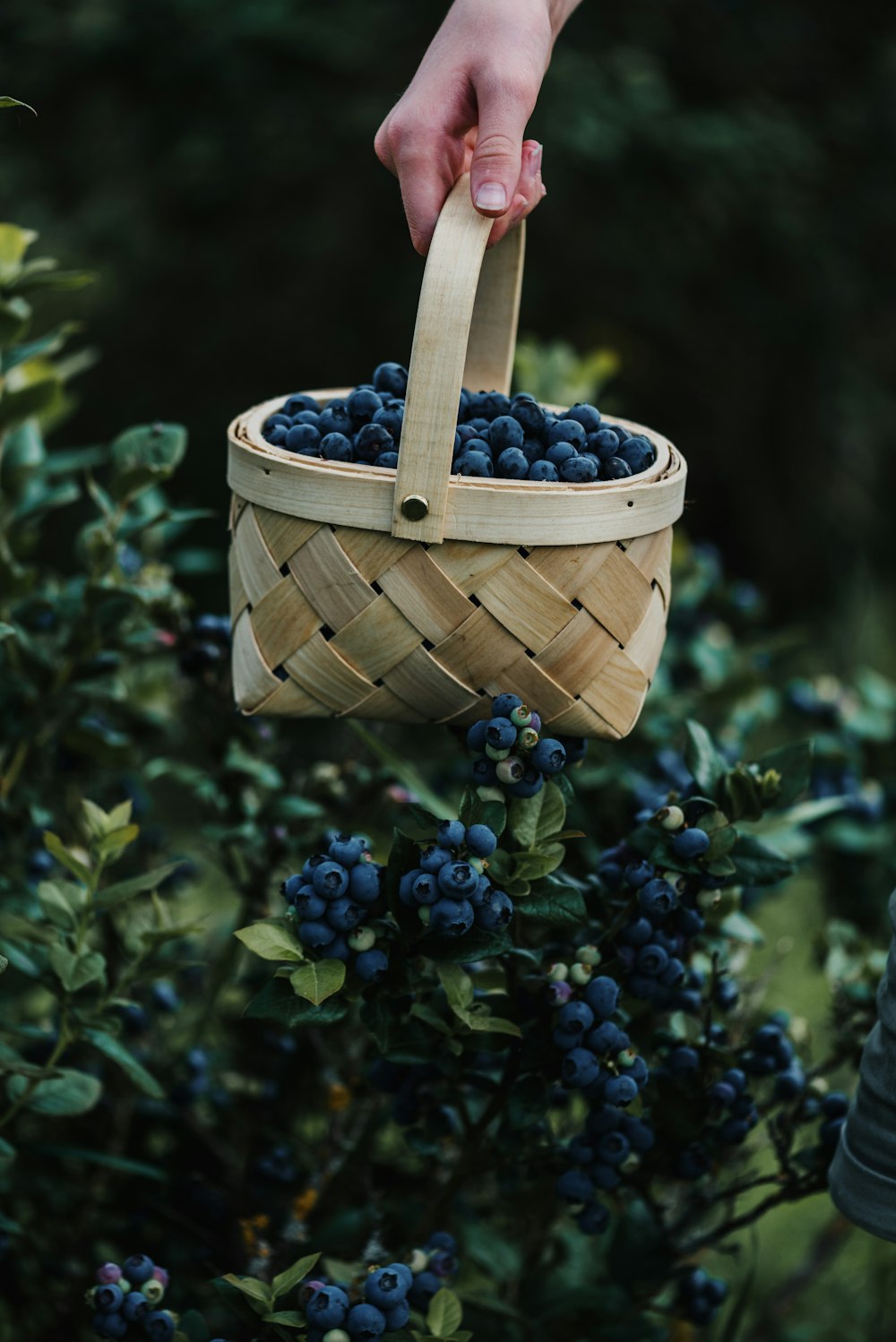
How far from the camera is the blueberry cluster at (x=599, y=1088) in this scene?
0.94 meters

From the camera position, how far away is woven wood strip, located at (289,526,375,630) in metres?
0.87

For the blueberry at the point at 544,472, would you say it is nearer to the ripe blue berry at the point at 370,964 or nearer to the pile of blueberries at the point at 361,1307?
the ripe blue berry at the point at 370,964

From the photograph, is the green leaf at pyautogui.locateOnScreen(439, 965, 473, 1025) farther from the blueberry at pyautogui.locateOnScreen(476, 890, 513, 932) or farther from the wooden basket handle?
the wooden basket handle

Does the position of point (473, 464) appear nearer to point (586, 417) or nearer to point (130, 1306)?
point (586, 417)

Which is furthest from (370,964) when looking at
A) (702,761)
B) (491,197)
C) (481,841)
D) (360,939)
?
(491,197)

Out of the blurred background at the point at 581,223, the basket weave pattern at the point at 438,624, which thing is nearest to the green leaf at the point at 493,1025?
the basket weave pattern at the point at 438,624

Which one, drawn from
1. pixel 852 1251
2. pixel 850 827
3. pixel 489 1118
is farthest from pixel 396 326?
pixel 489 1118

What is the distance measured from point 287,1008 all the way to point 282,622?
10.9 inches

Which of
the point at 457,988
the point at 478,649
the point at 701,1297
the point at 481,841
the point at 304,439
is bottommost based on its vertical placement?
the point at 701,1297

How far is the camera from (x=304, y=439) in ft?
3.06

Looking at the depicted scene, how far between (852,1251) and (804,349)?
2.63 metres

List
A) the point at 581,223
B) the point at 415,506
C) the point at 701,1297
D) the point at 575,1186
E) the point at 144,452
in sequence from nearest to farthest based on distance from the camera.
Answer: the point at 415,506 < the point at 575,1186 < the point at 701,1297 < the point at 144,452 < the point at 581,223

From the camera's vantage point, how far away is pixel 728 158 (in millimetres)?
3170

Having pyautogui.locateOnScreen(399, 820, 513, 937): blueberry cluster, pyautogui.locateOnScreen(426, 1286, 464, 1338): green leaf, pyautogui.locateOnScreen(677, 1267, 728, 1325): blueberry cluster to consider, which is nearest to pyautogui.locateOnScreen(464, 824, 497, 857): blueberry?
pyautogui.locateOnScreen(399, 820, 513, 937): blueberry cluster
